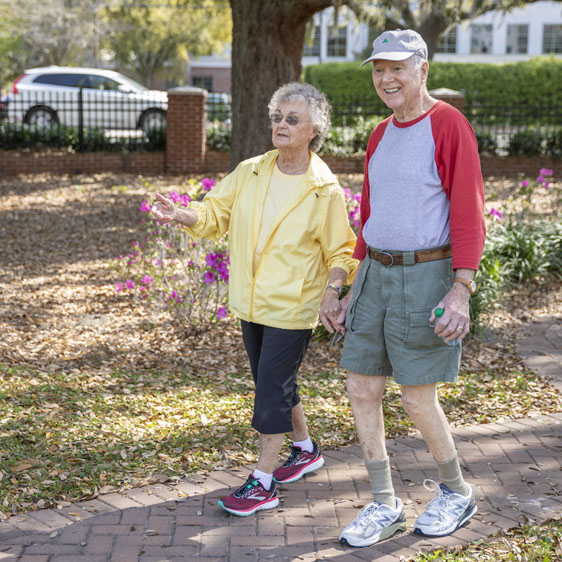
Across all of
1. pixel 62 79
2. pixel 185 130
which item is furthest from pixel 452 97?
pixel 62 79

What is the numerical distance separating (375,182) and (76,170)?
11.9 metres

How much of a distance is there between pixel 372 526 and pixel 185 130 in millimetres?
11785

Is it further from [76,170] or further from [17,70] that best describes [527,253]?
[17,70]

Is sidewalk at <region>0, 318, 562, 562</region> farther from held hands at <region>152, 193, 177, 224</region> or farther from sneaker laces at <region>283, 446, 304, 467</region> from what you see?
held hands at <region>152, 193, 177, 224</region>

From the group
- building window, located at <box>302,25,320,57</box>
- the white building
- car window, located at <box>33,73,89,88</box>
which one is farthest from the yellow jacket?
building window, located at <box>302,25,320,57</box>

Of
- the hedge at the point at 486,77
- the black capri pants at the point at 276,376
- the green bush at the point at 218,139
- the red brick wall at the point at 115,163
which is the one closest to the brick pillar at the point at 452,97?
the red brick wall at the point at 115,163

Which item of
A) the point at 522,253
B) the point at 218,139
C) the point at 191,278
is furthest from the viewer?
the point at 218,139

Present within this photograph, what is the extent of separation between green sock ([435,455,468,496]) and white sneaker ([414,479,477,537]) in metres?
0.02

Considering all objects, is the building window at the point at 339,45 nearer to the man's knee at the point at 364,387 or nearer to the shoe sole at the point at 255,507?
the shoe sole at the point at 255,507

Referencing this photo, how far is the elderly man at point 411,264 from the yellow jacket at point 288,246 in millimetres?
189

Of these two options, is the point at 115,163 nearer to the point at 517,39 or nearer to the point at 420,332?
the point at 420,332

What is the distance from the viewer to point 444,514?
3.29 m

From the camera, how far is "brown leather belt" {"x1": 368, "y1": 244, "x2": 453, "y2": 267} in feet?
9.89

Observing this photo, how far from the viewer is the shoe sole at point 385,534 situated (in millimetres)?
3193
